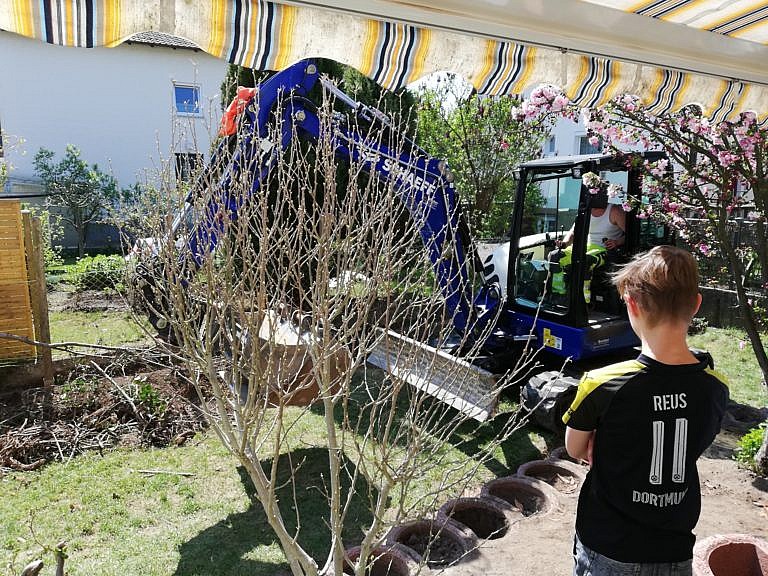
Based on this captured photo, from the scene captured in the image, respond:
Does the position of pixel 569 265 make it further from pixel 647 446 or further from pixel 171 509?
pixel 171 509

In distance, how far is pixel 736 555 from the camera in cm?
270

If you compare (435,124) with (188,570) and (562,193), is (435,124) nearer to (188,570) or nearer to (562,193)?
(562,193)

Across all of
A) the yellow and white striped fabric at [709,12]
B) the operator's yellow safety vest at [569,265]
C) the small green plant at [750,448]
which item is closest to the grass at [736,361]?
the small green plant at [750,448]

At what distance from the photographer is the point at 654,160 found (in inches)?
216

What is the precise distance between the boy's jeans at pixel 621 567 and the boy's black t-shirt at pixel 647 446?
2 cm

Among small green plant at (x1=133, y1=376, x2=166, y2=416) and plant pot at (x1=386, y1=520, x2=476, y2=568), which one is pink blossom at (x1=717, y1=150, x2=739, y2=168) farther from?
small green plant at (x1=133, y1=376, x2=166, y2=416)

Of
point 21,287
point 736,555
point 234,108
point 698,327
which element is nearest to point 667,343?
point 736,555

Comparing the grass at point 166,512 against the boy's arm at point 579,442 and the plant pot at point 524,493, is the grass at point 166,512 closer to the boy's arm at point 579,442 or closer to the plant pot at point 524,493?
the plant pot at point 524,493

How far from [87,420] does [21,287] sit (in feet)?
5.99

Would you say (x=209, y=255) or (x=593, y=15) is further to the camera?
(x=593, y=15)

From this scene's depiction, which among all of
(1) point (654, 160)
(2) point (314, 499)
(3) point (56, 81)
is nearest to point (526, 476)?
(2) point (314, 499)

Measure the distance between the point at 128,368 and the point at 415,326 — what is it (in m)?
5.26

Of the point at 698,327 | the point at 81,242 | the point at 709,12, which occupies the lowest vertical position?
the point at 81,242

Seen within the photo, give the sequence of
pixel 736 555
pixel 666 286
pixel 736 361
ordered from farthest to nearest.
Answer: pixel 736 361 < pixel 736 555 < pixel 666 286
